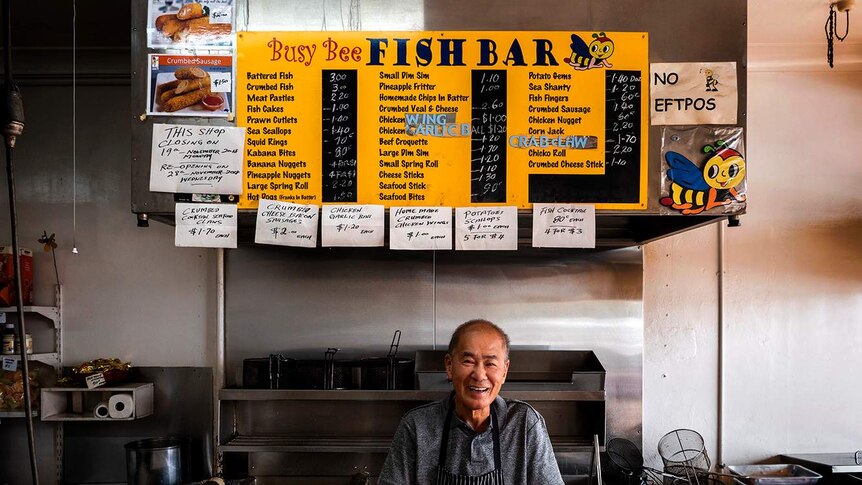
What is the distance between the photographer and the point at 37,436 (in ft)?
11.3

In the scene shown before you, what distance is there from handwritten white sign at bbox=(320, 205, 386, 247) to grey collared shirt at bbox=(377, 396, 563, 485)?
72 centimetres

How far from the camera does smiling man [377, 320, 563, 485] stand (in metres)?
2.05

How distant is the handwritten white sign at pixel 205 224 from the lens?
2.38 metres

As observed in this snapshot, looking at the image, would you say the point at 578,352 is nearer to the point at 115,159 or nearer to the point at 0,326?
the point at 115,159

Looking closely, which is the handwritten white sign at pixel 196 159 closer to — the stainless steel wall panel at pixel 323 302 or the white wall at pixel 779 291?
the stainless steel wall panel at pixel 323 302

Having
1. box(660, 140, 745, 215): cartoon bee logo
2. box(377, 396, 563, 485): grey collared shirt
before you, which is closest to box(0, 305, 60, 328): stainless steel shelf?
box(377, 396, 563, 485): grey collared shirt

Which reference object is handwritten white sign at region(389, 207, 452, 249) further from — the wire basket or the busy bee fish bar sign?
the wire basket

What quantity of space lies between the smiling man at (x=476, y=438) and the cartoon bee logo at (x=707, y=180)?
3.04ft

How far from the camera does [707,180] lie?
7.84 ft

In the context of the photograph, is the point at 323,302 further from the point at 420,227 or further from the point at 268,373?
the point at 420,227

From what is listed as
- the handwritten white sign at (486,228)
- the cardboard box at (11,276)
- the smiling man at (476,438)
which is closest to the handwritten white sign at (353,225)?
the handwritten white sign at (486,228)

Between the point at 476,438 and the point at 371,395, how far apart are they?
1.07 meters

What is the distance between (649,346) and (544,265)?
2.53 ft

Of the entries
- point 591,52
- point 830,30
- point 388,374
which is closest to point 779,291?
point 830,30
